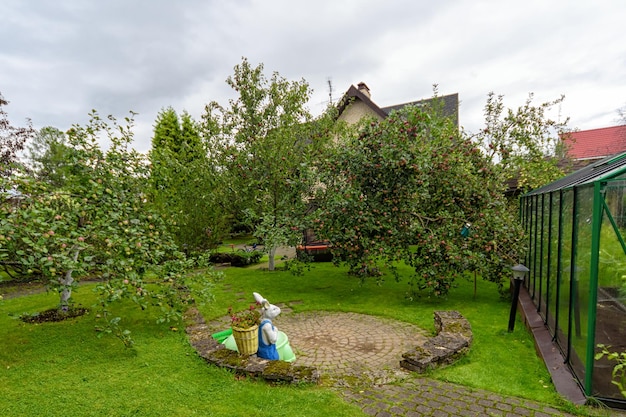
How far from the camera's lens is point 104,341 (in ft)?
21.8

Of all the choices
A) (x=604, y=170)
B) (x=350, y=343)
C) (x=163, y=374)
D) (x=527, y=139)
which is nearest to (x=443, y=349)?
(x=350, y=343)

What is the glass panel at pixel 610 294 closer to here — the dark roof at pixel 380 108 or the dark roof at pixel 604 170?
the dark roof at pixel 604 170

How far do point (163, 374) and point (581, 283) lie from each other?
6.35 meters

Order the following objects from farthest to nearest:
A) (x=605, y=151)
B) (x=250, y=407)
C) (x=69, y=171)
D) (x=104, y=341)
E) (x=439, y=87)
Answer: (x=605, y=151), (x=439, y=87), (x=69, y=171), (x=104, y=341), (x=250, y=407)

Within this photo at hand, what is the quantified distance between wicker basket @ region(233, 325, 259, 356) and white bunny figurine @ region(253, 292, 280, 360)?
0.10 meters

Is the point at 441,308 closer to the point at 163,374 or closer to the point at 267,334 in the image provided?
the point at 267,334

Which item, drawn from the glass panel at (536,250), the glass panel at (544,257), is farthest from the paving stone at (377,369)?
the glass panel at (536,250)

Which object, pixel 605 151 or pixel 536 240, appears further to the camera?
pixel 605 151

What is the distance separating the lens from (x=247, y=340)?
5.69 m

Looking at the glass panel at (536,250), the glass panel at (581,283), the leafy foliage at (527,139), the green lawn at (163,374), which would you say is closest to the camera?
the glass panel at (581,283)

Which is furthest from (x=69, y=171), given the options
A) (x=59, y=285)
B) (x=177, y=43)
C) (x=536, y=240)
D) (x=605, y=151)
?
(x=605, y=151)

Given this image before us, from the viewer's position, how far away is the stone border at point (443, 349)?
17.8 feet

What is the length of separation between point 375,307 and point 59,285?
24.1 ft

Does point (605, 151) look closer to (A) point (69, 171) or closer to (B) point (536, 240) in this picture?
(B) point (536, 240)
